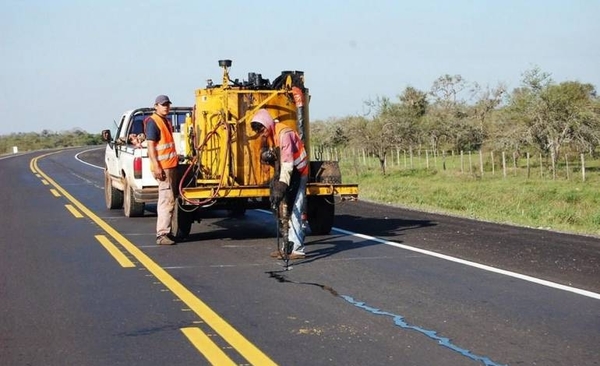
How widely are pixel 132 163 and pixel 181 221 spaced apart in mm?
3777

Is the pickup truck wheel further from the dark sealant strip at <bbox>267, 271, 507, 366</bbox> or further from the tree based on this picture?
the tree

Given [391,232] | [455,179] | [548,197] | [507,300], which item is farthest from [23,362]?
[455,179]

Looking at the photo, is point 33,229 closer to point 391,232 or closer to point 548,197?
point 391,232

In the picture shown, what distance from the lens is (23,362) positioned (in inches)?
242

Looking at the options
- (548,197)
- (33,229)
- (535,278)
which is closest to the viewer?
(535,278)

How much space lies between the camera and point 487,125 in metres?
56.6

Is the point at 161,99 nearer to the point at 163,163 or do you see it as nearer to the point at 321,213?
the point at 163,163

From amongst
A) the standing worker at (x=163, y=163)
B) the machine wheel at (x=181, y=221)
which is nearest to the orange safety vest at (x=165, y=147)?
the standing worker at (x=163, y=163)

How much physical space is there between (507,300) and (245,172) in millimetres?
5905

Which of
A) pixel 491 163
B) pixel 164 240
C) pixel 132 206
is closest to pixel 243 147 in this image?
pixel 164 240

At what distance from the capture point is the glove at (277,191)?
1081cm

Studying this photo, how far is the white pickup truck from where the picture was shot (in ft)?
53.1

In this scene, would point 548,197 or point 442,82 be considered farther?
point 442,82

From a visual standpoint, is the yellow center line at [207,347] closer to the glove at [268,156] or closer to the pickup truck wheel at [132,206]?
the glove at [268,156]
